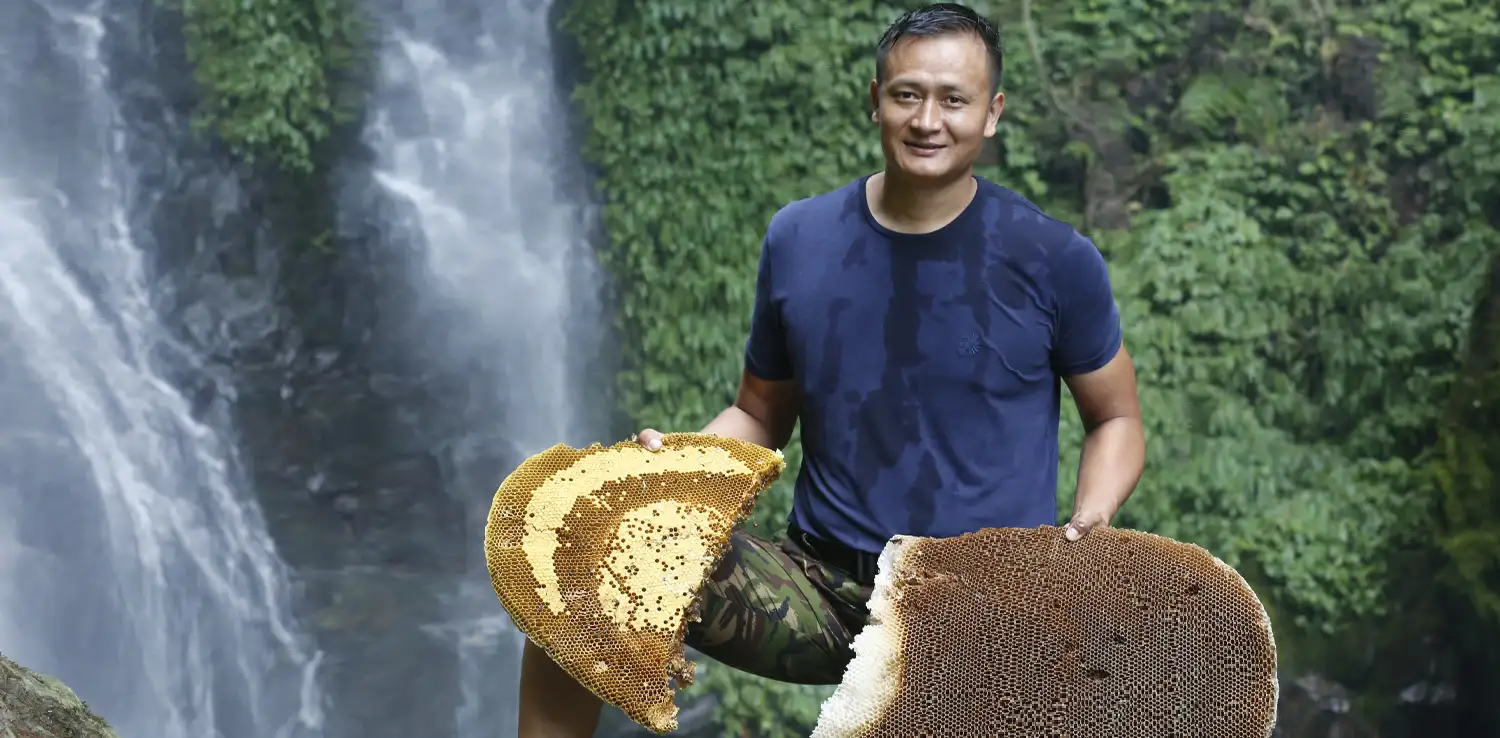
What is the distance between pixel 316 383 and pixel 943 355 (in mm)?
4368

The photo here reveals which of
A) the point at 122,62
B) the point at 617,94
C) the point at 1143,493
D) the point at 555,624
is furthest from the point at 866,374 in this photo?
the point at 122,62

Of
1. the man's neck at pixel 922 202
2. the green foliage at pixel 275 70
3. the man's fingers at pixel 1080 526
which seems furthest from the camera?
the green foliage at pixel 275 70

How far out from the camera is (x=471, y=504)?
6.41 metres

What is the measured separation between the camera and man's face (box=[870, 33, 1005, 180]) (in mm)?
2227

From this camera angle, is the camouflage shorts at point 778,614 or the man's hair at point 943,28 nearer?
the camouflage shorts at point 778,614

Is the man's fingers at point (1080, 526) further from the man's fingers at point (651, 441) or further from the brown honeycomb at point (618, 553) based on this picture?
the man's fingers at point (651, 441)

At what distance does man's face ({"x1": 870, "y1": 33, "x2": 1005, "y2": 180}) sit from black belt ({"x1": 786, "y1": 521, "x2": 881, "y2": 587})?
0.61 meters

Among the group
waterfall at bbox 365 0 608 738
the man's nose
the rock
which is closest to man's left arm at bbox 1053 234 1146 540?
the man's nose

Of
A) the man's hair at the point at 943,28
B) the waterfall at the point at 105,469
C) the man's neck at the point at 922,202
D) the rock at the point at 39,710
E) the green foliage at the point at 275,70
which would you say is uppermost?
the man's hair at the point at 943,28

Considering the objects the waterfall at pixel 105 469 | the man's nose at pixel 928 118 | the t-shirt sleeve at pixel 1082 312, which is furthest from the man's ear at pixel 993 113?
the waterfall at pixel 105 469

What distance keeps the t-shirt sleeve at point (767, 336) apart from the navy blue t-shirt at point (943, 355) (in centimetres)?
8

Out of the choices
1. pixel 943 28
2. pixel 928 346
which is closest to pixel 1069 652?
pixel 928 346

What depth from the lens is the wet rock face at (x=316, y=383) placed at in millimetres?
5914

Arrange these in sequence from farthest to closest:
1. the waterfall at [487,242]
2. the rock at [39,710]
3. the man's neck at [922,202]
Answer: the waterfall at [487,242], the rock at [39,710], the man's neck at [922,202]
